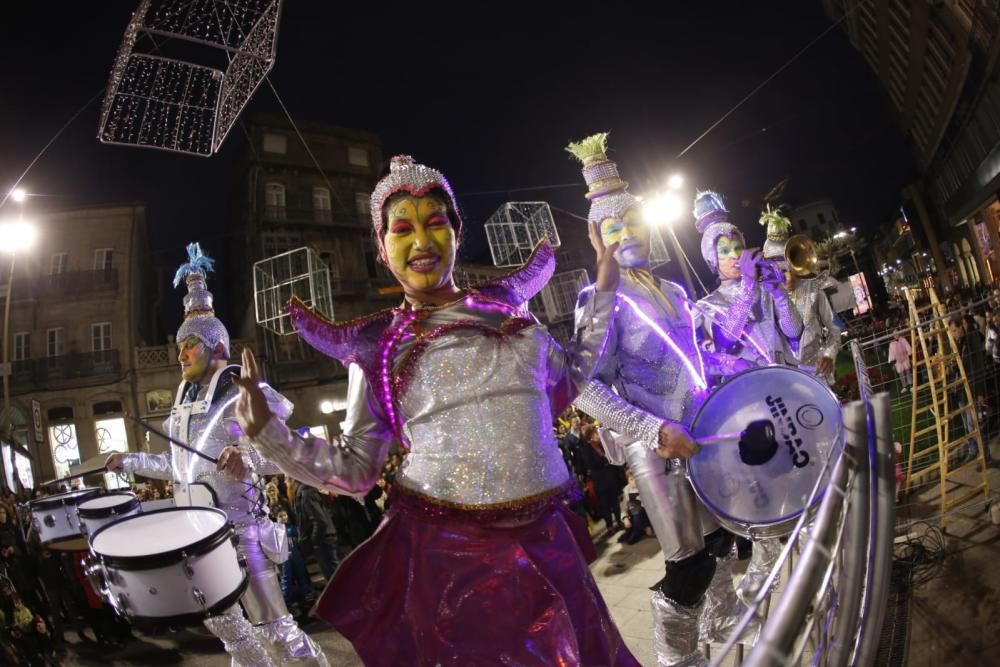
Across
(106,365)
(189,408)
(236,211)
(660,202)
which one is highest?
(236,211)

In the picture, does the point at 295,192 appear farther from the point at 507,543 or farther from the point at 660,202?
the point at 507,543

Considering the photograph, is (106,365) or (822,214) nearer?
(106,365)

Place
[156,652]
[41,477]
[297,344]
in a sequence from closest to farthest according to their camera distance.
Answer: [156,652], [41,477], [297,344]

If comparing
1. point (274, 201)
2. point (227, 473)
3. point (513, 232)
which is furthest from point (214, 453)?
point (274, 201)

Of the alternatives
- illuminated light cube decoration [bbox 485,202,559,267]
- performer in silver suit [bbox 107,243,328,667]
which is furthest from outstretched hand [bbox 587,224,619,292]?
illuminated light cube decoration [bbox 485,202,559,267]

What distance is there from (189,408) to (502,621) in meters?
3.37

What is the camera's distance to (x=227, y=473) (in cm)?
348

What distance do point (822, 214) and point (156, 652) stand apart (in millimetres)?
80614

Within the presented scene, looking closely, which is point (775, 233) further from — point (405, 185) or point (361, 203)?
point (361, 203)

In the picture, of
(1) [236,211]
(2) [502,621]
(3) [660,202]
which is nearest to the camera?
(2) [502,621]

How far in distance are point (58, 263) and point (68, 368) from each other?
14.5ft

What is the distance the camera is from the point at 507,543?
A: 5.50 feet

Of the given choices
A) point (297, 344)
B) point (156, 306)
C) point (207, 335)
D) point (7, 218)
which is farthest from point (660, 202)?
point (156, 306)

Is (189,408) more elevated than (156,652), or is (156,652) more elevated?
(189,408)
